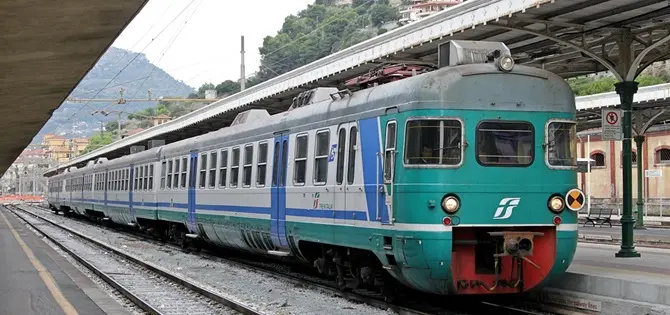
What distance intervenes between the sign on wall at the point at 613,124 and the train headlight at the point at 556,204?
15.7 ft

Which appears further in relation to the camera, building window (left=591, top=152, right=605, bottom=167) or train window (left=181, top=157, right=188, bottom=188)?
building window (left=591, top=152, right=605, bottom=167)

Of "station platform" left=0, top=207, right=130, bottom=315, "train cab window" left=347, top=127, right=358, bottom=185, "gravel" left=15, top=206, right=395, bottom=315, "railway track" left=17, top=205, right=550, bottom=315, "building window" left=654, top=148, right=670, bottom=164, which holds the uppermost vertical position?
"building window" left=654, top=148, right=670, bottom=164

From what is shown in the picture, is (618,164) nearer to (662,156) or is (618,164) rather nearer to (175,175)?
(662,156)

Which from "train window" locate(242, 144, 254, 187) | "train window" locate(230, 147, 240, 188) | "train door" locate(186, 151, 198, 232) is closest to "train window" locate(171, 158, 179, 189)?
"train door" locate(186, 151, 198, 232)

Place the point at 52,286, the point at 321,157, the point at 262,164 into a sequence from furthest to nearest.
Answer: the point at 262,164
the point at 52,286
the point at 321,157

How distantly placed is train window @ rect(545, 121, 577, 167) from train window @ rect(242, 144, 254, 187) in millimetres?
7054

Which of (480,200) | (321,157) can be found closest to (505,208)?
(480,200)

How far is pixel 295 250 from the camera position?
563 inches

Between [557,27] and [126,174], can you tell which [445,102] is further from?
[126,174]

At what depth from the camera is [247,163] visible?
1697 centimetres

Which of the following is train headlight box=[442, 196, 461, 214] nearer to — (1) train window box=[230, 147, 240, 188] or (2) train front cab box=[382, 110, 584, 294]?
(2) train front cab box=[382, 110, 584, 294]

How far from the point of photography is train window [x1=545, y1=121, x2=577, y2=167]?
10969 millimetres

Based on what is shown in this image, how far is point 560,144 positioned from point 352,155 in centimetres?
279

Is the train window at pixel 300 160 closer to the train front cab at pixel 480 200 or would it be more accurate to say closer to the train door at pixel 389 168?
the train door at pixel 389 168
